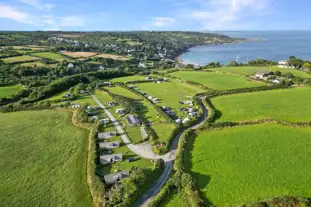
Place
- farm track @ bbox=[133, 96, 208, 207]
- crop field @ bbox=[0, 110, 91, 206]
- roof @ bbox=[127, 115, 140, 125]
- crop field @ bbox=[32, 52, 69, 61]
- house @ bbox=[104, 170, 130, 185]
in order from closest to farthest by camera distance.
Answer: farm track @ bbox=[133, 96, 208, 207] < crop field @ bbox=[0, 110, 91, 206] < house @ bbox=[104, 170, 130, 185] < roof @ bbox=[127, 115, 140, 125] < crop field @ bbox=[32, 52, 69, 61]

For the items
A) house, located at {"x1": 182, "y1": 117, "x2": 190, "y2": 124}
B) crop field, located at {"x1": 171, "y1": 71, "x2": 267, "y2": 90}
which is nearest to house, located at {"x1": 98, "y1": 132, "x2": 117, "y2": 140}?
house, located at {"x1": 182, "y1": 117, "x2": 190, "y2": 124}

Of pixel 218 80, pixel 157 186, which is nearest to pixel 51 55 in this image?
pixel 218 80

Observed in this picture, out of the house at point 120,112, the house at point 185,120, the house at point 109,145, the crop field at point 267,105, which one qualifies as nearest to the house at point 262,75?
the crop field at point 267,105

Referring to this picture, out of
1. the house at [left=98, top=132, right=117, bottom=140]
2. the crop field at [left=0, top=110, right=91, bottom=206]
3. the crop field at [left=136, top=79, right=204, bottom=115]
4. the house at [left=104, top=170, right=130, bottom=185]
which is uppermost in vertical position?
the house at [left=104, top=170, right=130, bottom=185]

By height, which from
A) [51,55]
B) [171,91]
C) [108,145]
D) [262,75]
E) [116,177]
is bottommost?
[171,91]

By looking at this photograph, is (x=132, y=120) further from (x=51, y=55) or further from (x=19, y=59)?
(x=51, y=55)

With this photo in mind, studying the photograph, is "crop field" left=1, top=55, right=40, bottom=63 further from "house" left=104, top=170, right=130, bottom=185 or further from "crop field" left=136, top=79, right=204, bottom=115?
"house" left=104, top=170, right=130, bottom=185
